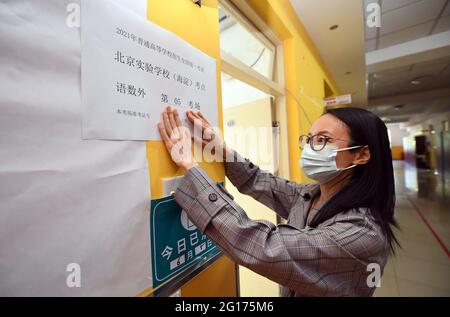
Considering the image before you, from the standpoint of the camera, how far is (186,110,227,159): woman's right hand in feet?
2.26

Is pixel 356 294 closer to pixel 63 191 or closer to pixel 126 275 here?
pixel 126 275

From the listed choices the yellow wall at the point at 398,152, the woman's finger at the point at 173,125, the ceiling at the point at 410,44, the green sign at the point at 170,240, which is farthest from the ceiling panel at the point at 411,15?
the yellow wall at the point at 398,152

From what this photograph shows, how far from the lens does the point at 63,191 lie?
40 centimetres

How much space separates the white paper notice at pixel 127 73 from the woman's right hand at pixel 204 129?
32 mm

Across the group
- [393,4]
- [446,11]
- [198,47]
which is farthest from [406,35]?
[198,47]

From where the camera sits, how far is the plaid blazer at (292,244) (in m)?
0.52

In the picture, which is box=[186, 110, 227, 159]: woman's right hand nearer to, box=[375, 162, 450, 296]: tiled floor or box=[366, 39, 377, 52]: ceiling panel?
box=[375, 162, 450, 296]: tiled floor

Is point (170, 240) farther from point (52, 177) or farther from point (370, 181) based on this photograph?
point (370, 181)

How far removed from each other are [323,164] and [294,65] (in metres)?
1.18

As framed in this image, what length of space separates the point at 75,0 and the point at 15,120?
277 millimetres

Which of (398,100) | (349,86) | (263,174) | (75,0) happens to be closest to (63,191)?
(75,0)

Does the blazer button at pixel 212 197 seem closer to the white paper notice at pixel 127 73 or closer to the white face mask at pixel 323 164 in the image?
the white paper notice at pixel 127 73

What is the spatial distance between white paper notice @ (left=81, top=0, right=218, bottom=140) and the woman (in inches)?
2.6

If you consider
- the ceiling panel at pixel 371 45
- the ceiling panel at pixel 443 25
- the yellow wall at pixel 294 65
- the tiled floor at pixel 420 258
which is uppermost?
the ceiling panel at pixel 371 45
